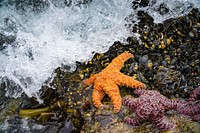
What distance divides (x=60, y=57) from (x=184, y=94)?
7.91ft

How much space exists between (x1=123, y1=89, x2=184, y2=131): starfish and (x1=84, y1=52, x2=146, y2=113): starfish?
8.9 inches

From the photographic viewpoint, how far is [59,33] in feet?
21.5

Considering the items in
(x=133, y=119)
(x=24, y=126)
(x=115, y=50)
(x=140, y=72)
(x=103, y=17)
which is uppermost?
(x=103, y=17)

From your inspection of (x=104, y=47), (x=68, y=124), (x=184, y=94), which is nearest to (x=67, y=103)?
(x=68, y=124)

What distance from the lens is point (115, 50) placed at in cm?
611

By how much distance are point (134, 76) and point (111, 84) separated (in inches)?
21.0

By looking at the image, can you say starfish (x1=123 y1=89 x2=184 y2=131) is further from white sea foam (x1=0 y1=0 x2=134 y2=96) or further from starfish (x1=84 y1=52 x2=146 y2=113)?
white sea foam (x1=0 y1=0 x2=134 y2=96)

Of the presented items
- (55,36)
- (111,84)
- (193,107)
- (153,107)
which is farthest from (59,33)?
(193,107)

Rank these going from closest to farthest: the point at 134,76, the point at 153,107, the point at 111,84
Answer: the point at 153,107, the point at 111,84, the point at 134,76

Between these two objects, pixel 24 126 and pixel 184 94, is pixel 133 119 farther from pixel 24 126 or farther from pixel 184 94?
pixel 24 126

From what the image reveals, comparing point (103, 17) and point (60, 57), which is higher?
point (103, 17)

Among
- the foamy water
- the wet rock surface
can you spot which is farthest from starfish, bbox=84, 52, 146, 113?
the foamy water

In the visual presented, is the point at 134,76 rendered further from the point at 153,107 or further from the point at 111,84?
the point at 153,107

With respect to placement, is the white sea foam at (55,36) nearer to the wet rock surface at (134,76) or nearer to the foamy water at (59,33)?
the foamy water at (59,33)
